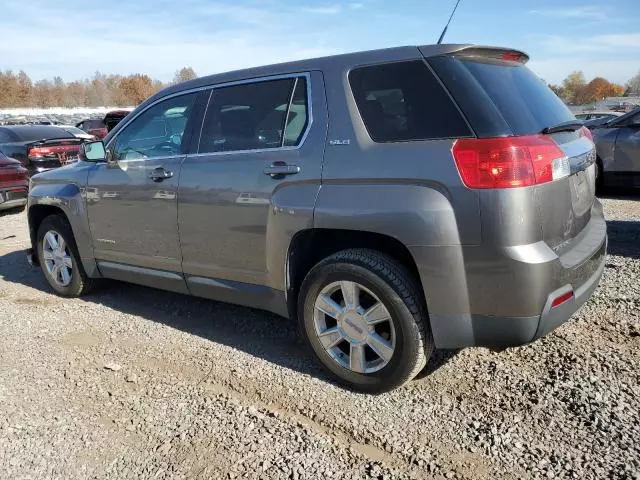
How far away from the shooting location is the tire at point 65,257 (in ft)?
16.7

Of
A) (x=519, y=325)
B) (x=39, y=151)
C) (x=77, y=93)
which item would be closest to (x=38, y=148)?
(x=39, y=151)

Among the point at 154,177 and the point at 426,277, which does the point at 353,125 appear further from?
the point at 154,177

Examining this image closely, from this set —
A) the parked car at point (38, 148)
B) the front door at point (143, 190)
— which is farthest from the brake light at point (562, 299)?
the parked car at point (38, 148)

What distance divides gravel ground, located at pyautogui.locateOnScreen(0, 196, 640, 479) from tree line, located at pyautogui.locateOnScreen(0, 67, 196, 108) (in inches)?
3960

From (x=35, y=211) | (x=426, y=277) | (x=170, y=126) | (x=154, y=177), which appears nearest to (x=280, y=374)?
(x=426, y=277)

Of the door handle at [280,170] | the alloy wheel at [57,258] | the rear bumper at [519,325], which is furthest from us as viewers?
the alloy wheel at [57,258]

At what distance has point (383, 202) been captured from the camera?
9.59 feet

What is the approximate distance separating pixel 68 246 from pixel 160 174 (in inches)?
63.6

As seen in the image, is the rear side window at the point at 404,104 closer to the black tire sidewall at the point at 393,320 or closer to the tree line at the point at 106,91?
the black tire sidewall at the point at 393,320

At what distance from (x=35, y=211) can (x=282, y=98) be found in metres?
3.22

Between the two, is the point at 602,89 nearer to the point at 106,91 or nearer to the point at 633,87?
the point at 633,87

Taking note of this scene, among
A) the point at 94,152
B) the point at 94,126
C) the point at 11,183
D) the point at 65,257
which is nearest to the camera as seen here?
the point at 94,152

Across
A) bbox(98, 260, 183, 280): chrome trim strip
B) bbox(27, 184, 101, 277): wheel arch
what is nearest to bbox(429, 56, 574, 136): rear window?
bbox(98, 260, 183, 280): chrome trim strip

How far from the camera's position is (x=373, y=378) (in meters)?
3.19
